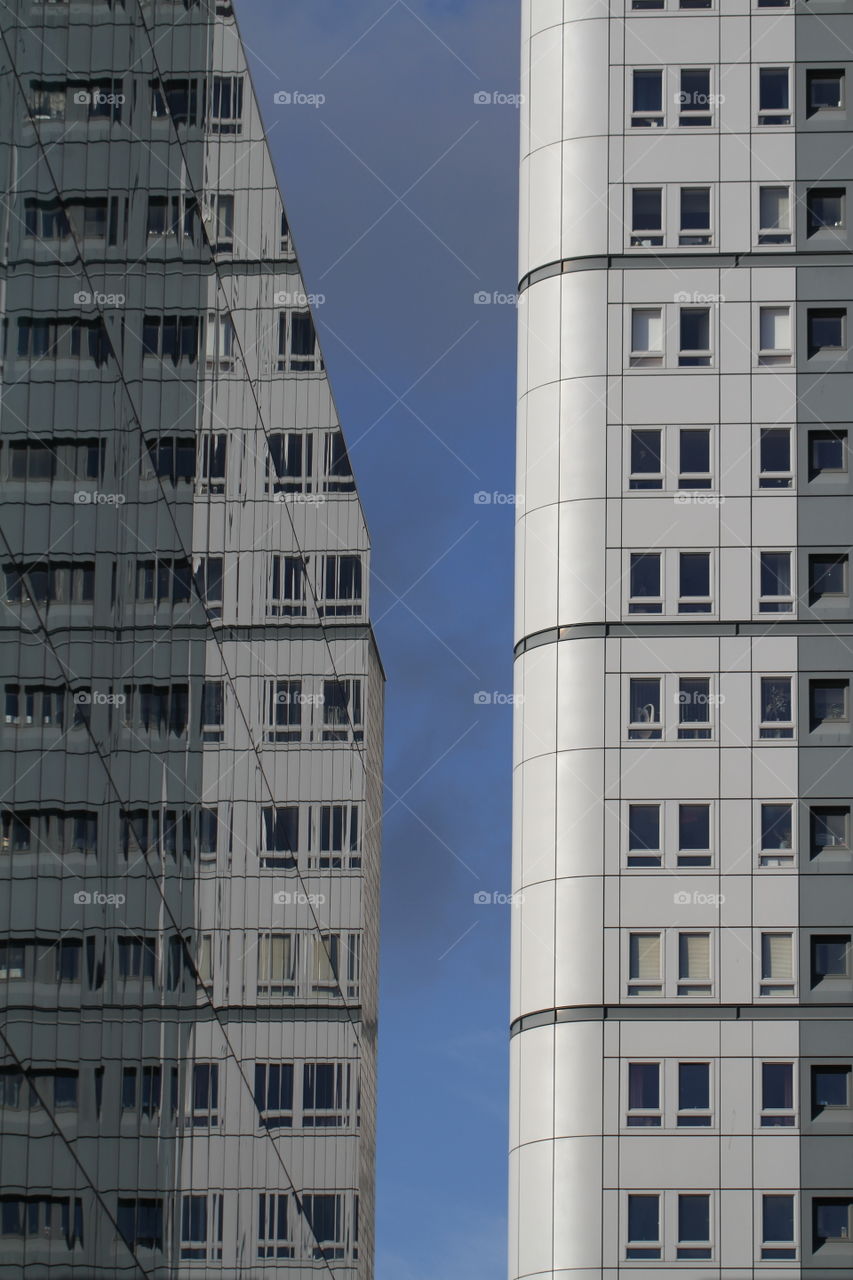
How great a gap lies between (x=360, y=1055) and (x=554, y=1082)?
5351 centimetres

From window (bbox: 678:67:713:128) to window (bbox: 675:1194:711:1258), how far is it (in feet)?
93.1

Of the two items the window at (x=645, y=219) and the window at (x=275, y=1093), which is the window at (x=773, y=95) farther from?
the window at (x=275, y=1093)

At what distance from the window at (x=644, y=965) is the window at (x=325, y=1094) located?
4764cm

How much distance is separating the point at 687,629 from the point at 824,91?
15901 millimetres

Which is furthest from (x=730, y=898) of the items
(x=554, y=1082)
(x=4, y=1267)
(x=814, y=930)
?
(x=4, y=1267)

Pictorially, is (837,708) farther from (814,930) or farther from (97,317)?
(97,317)

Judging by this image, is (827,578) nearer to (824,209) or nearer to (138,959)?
(824,209)

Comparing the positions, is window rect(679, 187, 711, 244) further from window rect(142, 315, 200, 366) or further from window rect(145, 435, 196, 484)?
window rect(142, 315, 200, 366)

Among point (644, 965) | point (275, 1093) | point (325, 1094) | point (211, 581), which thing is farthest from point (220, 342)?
point (644, 965)

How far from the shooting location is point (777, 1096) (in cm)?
6031

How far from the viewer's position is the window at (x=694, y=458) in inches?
2586

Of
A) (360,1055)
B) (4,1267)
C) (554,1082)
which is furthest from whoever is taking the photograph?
(360,1055)

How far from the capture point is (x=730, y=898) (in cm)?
6222

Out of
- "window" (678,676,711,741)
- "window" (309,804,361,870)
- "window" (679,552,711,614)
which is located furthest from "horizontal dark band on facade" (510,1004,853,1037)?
"window" (309,804,361,870)
